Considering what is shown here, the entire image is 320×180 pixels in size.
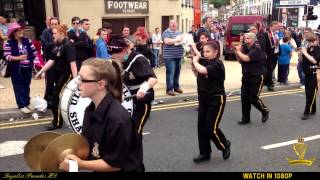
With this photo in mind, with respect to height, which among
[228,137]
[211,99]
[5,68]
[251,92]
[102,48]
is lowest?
[228,137]

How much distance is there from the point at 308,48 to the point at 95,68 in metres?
6.46

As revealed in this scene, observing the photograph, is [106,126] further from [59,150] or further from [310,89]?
[310,89]

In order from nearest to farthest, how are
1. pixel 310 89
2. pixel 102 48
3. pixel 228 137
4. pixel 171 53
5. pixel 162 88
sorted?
pixel 228 137 < pixel 310 89 < pixel 102 48 < pixel 171 53 < pixel 162 88

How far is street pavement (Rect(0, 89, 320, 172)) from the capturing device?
5805mm

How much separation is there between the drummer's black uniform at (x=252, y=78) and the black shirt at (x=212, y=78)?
7.16 feet

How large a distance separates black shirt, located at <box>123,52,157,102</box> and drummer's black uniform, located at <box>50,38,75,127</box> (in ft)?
8.17

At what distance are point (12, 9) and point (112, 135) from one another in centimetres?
1420

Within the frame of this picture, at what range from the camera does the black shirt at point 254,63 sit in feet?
25.3

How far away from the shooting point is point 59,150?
8.72 ft

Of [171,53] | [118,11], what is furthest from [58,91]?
[118,11]

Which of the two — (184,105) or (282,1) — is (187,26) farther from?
(184,105)

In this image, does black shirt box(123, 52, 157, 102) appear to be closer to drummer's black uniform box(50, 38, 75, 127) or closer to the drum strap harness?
the drum strap harness

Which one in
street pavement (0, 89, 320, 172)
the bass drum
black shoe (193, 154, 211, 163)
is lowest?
street pavement (0, 89, 320, 172)

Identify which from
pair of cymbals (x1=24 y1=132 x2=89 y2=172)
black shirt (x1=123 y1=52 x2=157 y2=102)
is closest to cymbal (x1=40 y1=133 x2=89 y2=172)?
pair of cymbals (x1=24 y1=132 x2=89 y2=172)
